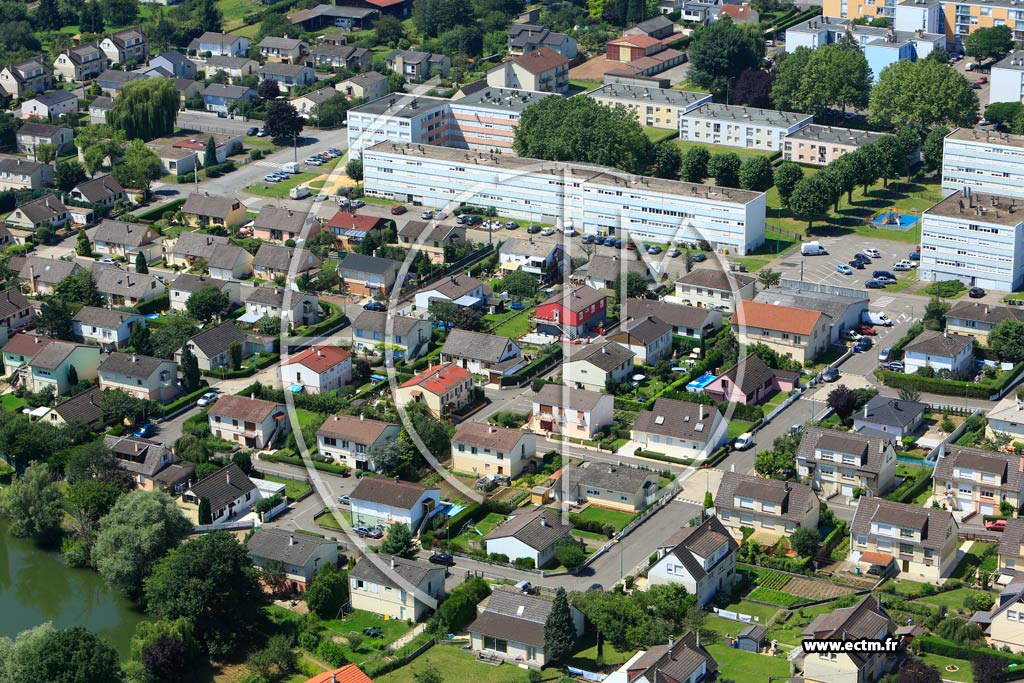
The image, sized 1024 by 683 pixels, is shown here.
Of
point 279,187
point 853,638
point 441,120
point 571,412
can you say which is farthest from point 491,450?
point 441,120

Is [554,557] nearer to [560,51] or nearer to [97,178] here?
[97,178]

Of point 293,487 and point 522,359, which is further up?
point 522,359

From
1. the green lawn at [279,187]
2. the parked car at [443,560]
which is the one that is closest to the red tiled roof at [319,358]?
the parked car at [443,560]

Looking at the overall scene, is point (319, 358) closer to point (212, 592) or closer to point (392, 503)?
point (392, 503)

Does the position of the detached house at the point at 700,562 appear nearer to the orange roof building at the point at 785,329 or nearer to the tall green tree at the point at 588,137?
the orange roof building at the point at 785,329

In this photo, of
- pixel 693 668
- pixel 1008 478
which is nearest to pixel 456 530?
pixel 693 668

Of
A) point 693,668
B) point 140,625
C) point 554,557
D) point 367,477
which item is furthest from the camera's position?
point 367,477

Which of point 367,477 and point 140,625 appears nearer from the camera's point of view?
point 140,625
